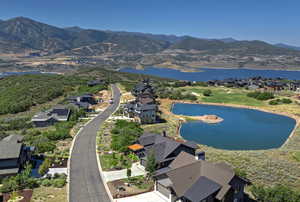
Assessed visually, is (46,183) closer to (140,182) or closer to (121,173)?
(121,173)

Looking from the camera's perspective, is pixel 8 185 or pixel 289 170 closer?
pixel 8 185

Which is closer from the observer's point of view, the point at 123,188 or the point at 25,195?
the point at 25,195

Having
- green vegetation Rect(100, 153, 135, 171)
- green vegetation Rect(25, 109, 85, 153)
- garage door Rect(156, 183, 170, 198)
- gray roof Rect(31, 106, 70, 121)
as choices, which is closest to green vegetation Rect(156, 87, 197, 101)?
gray roof Rect(31, 106, 70, 121)

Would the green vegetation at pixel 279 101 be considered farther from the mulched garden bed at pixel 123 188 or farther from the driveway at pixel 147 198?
the driveway at pixel 147 198

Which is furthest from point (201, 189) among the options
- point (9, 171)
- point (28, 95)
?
point (28, 95)

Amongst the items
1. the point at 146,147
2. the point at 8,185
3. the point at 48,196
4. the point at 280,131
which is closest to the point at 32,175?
the point at 8,185

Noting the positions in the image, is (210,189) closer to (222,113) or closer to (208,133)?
(208,133)

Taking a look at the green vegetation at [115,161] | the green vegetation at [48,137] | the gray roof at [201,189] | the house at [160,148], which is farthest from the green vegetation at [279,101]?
the gray roof at [201,189]

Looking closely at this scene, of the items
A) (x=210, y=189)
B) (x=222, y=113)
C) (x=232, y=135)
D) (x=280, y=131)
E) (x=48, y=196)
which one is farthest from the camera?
(x=222, y=113)
